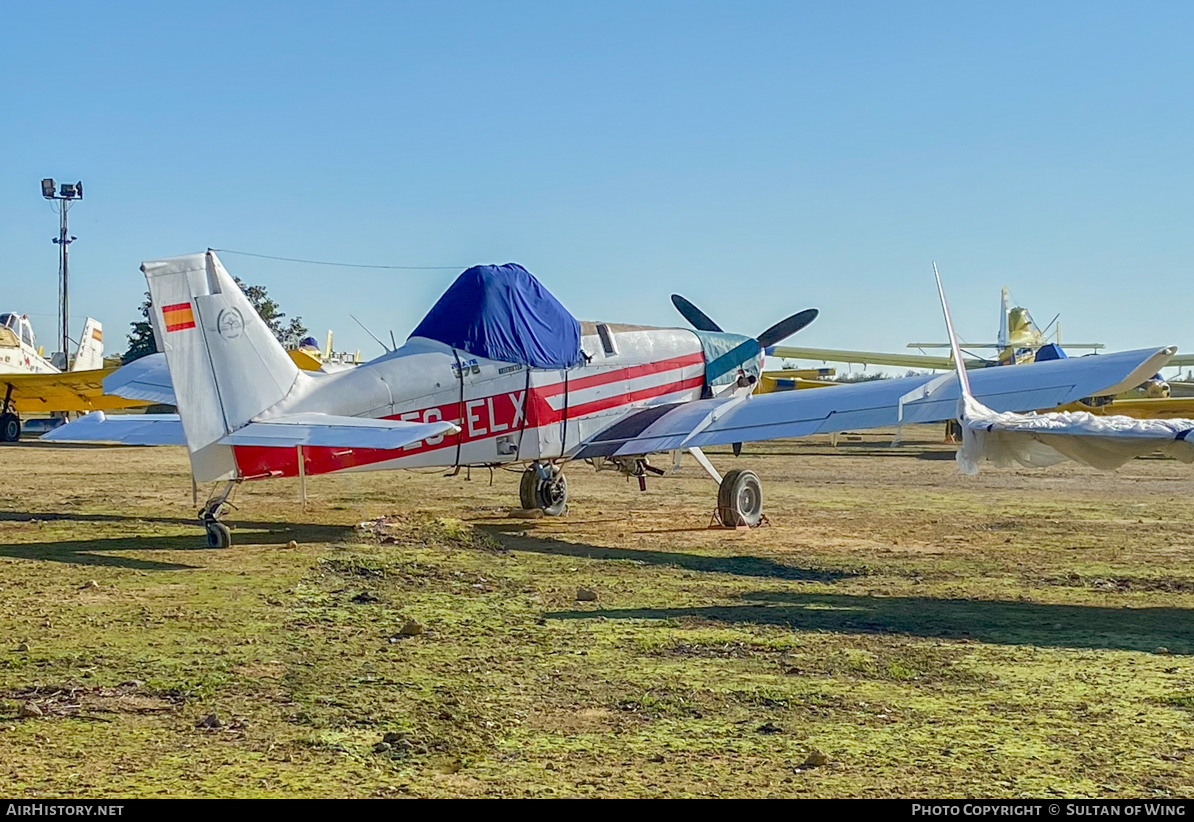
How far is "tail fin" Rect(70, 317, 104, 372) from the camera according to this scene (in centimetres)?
3856

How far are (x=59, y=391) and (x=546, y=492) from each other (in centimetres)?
2094

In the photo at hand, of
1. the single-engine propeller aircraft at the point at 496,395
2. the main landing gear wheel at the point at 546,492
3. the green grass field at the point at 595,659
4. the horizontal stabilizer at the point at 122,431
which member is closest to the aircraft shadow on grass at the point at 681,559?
the green grass field at the point at 595,659

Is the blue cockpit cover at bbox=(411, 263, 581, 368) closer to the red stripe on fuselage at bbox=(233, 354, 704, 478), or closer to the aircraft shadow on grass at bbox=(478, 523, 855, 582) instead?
the red stripe on fuselage at bbox=(233, 354, 704, 478)

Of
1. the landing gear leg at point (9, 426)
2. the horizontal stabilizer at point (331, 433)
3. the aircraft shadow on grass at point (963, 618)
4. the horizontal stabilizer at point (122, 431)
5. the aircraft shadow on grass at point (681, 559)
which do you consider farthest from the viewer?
the landing gear leg at point (9, 426)

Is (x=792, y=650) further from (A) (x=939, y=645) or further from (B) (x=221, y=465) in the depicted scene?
(B) (x=221, y=465)

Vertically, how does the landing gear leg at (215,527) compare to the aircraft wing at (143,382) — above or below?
below

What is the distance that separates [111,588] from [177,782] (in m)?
4.93

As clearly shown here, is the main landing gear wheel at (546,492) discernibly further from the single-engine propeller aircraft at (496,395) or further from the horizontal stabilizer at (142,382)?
the horizontal stabilizer at (142,382)

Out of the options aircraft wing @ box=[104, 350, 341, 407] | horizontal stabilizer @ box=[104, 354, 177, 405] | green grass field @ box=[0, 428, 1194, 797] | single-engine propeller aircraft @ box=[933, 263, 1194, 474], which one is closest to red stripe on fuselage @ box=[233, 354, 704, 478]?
green grass field @ box=[0, 428, 1194, 797]

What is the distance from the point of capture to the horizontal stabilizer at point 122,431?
40.2 feet

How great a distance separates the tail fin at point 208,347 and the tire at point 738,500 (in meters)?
5.04

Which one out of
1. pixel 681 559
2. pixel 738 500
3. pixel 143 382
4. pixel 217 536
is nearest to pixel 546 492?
pixel 738 500

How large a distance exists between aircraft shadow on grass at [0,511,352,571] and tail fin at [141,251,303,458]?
1.15m

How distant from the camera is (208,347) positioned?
10906 mm
